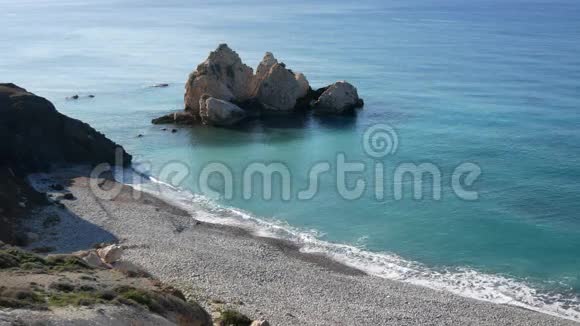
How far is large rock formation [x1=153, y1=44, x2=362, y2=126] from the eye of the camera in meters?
70.8

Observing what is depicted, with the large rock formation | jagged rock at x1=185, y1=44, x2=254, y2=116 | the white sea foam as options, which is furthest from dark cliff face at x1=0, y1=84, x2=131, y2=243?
jagged rock at x1=185, y1=44, x2=254, y2=116

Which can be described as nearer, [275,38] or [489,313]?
[489,313]

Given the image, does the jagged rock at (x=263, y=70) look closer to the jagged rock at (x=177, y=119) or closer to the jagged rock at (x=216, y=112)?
the jagged rock at (x=216, y=112)

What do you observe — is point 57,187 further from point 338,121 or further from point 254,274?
point 338,121

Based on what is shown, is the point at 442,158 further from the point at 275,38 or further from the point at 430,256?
the point at 275,38

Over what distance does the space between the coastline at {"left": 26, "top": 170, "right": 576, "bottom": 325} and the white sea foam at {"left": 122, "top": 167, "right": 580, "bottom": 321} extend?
878 millimetres

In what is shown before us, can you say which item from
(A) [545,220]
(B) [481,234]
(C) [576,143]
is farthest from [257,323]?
(C) [576,143]

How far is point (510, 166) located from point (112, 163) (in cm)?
3348

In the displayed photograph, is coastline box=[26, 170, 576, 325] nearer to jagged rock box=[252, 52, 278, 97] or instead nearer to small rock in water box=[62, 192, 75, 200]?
small rock in water box=[62, 192, 75, 200]

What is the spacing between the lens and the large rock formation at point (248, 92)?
70.8 m

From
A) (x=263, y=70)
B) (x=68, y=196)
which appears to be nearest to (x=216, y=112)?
(x=263, y=70)

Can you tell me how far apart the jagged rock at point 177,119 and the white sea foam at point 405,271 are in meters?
23.7

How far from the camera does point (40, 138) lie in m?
52.3

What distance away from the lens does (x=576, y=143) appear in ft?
189
